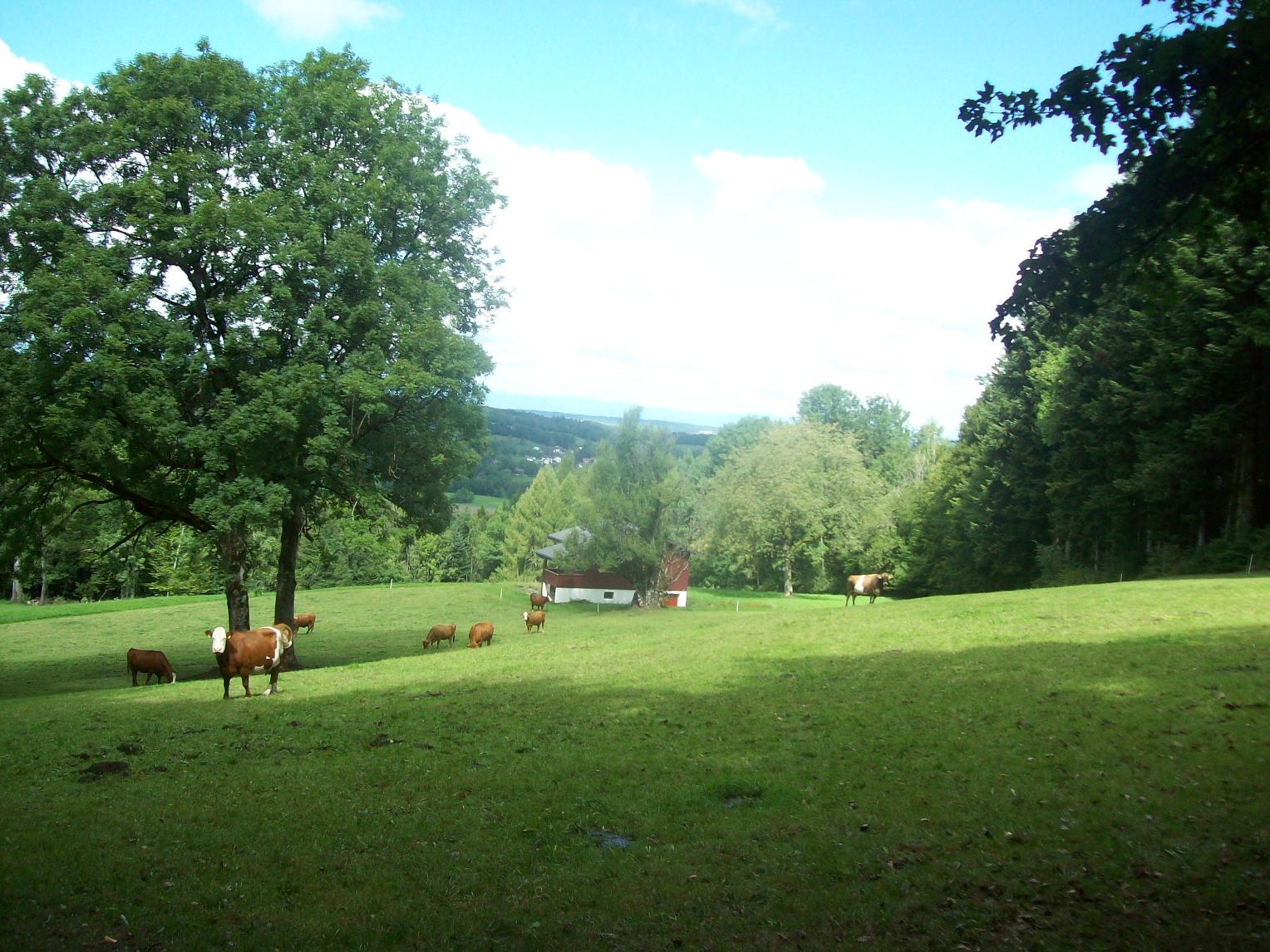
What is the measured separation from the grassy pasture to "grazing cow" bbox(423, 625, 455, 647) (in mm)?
12401

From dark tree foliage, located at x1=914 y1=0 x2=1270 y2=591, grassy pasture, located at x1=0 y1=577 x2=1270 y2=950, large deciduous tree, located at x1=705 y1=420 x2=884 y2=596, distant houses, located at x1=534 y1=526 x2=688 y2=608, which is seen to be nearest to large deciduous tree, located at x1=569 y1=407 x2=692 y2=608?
large deciduous tree, located at x1=705 y1=420 x2=884 y2=596

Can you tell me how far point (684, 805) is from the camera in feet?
35.4

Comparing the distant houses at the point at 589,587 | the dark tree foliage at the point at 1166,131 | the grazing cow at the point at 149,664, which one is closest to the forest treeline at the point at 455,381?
the dark tree foliage at the point at 1166,131

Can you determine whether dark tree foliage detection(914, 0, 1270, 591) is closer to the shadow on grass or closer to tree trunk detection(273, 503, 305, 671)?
the shadow on grass

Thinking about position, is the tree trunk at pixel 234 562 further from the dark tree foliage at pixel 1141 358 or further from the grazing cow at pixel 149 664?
the dark tree foliage at pixel 1141 358

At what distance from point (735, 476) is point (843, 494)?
9.59 meters

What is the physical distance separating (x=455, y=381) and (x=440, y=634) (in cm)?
1293

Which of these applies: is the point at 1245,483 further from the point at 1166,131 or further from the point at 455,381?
the point at 1166,131

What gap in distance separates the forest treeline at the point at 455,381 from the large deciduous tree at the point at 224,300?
3.9 inches

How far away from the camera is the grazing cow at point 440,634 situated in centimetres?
3372

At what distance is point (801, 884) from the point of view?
27.2 feet

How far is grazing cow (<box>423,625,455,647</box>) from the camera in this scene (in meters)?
33.7

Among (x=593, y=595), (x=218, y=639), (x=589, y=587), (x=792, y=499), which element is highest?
(x=792, y=499)

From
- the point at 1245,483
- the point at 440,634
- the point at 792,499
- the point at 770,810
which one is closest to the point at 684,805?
the point at 770,810
